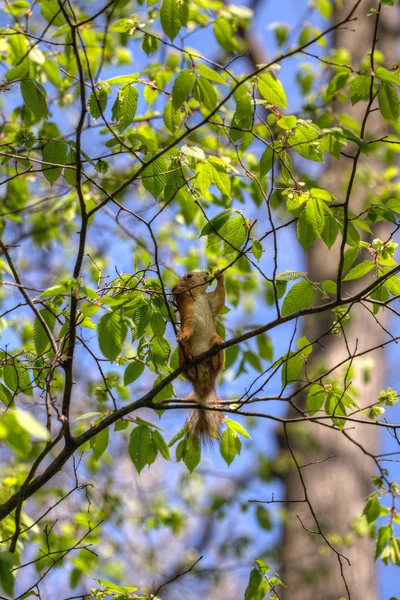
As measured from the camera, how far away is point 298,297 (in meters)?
2.17

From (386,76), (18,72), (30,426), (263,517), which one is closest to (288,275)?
(386,76)

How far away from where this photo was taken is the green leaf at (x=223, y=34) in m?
3.44

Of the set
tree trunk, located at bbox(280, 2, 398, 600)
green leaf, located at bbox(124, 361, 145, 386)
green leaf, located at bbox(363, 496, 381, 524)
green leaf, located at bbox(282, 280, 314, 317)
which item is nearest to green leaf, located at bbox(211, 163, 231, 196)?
green leaf, located at bbox(282, 280, 314, 317)

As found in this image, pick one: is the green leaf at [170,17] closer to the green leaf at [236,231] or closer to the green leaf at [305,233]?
the green leaf at [236,231]

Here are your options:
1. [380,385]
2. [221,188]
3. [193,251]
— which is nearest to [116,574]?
[380,385]

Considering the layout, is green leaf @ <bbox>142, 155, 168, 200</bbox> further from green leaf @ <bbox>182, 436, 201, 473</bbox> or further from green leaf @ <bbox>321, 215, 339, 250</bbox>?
green leaf @ <bbox>182, 436, 201, 473</bbox>

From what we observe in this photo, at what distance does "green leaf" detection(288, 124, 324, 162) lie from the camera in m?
2.05

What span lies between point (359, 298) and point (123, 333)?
0.77 meters

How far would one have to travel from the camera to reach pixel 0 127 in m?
3.43

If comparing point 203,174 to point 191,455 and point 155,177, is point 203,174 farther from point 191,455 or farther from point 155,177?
point 191,455

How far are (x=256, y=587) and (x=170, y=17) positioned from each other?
187cm

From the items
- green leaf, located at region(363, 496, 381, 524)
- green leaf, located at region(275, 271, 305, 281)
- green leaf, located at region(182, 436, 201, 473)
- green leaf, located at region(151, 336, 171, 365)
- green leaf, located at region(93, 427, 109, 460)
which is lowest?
green leaf, located at region(363, 496, 381, 524)

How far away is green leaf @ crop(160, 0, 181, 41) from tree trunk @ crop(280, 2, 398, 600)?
2.85 meters

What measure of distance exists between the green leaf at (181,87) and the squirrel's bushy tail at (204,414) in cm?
117
